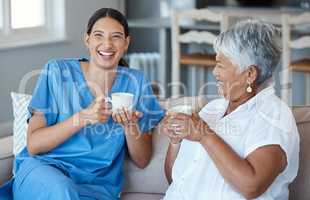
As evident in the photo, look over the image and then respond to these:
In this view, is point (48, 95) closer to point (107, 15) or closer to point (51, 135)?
point (51, 135)

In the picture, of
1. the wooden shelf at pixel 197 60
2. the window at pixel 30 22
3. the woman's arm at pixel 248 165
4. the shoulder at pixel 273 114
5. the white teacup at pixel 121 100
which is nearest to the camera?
the woman's arm at pixel 248 165

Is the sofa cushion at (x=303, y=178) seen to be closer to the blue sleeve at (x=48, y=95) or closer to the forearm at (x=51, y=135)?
the forearm at (x=51, y=135)

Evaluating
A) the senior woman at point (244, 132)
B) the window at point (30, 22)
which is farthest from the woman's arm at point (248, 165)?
the window at point (30, 22)

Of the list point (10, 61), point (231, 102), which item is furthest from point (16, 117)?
point (10, 61)

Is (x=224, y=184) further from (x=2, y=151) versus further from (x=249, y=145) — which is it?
(x=2, y=151)

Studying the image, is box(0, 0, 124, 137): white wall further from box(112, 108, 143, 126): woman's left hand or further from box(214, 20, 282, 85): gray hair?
box(214, 20, 282, 85): gray hair

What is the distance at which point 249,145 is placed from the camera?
5.53 feet

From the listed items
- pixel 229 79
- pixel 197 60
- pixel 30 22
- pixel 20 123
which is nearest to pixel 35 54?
pixel 30 22

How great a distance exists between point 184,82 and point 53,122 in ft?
8.70

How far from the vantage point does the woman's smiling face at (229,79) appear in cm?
177

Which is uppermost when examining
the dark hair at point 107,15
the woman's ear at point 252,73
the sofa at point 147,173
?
the dark hair at point 107,15

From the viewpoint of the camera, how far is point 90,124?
1960 millimetres

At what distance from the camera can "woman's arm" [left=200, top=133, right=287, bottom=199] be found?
5.31 feet

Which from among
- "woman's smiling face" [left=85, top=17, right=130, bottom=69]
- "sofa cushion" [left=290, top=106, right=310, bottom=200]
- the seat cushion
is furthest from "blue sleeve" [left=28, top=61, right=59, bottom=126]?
"sofa cushion" [left=290, top=106, right=310, bottom=200]
